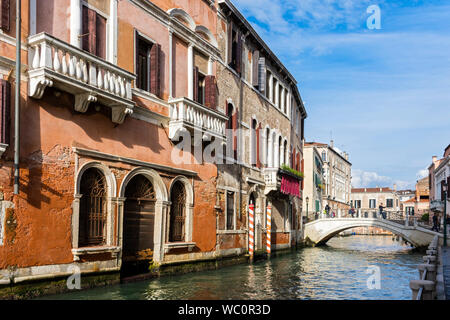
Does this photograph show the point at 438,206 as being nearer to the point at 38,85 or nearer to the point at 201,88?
the point at 201,88

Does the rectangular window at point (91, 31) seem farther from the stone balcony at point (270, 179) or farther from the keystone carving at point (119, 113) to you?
the stone balcony at point (270, 179)

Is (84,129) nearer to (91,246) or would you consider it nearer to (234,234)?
(91,246)

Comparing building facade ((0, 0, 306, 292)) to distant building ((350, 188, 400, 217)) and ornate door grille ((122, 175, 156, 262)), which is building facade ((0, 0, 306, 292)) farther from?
distant building ((350, 188, 400, 217))

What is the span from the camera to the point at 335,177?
59.9m

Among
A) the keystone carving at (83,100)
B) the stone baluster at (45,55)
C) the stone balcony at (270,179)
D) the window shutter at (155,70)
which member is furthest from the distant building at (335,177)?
the stone baluster at (45,55)

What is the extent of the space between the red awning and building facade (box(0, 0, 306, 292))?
10.2ft

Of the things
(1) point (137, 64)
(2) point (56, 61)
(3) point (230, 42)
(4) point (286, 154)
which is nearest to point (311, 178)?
(4) point (286, 154)

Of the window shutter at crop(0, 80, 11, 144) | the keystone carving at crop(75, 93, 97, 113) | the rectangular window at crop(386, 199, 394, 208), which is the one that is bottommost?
the rectangular window at crop(386, 199, 394, 208)

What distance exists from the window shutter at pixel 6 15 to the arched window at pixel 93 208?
3.10 m

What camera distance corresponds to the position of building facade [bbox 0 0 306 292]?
819 centimetres

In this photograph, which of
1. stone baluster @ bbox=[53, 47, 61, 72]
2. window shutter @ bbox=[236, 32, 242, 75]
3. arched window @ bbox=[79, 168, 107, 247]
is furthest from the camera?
window shutter @ bbox=[236, 32, 242, 75]

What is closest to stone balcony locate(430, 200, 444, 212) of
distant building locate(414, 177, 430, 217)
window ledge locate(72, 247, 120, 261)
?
distant building locate(414, 177, 430, 217)

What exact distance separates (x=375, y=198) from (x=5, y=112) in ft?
244

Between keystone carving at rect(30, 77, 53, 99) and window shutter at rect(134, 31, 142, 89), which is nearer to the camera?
keystone carving at rect(30, 77, 53, 99)
